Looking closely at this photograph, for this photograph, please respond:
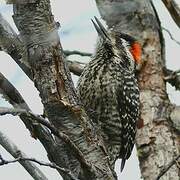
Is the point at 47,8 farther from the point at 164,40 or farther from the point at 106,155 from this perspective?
the point at 164,40

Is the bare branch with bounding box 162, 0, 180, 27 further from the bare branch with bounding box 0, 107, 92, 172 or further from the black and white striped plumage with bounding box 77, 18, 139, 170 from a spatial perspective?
the bare branch with bounding box 0, 107, 92, 172

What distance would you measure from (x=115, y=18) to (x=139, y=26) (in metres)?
0.26

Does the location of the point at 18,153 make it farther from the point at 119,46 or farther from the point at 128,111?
the point at 119,46

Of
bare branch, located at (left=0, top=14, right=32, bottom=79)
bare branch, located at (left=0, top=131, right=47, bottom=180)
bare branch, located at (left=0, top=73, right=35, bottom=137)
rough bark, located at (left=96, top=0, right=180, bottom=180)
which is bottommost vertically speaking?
rough bark, located at (left=96, top=0, right=180, bottom=180)

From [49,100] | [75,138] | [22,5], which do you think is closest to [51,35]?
[22,5]

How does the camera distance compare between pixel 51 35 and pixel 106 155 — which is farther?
pixel 106 155

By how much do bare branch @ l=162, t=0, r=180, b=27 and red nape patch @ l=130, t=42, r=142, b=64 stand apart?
648mm

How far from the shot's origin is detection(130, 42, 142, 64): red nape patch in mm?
6422

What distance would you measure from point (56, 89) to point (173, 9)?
7.93 feet

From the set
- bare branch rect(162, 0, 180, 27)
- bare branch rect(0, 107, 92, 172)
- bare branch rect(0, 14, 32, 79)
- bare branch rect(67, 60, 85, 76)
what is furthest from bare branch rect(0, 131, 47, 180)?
bare branch rect(67, 60, 85, 76)

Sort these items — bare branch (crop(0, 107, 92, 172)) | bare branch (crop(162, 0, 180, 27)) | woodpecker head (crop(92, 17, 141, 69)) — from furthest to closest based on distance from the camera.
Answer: woodpecker head (crop(92, 17, 141, 69)) → bare branch (crop(162, 0, 180, 27)) → bare branch (crop(0, 107, 92, 172))

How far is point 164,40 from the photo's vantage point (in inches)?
259

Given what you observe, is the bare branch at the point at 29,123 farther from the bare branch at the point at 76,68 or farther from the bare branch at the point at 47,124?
the bare branch at the point at 76,68

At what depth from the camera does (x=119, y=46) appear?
20.4 ft
